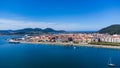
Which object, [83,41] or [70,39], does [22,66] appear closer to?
[83,41]

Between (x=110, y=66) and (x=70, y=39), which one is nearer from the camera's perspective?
(x=110, y=66)

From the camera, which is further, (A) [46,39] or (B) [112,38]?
(A) [46,39]

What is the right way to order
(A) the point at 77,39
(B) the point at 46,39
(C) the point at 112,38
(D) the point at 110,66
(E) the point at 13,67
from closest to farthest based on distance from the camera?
(E) the point at 13,67 → (D) the point at 110,66 → (C) the point at 112,38 → (A) the point at 77,39 → (B) the point at 46,39

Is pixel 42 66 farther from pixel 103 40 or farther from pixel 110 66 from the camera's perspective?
pixel 103 40

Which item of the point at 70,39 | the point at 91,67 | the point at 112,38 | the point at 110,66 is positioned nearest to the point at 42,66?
the point at 91,67

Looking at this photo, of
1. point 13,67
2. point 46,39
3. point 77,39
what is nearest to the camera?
point 13,67

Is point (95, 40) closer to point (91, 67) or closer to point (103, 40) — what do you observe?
point (103, 40)

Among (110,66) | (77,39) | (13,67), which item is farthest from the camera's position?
(77,39)

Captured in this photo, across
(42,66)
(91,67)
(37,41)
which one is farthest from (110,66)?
(37,41)
